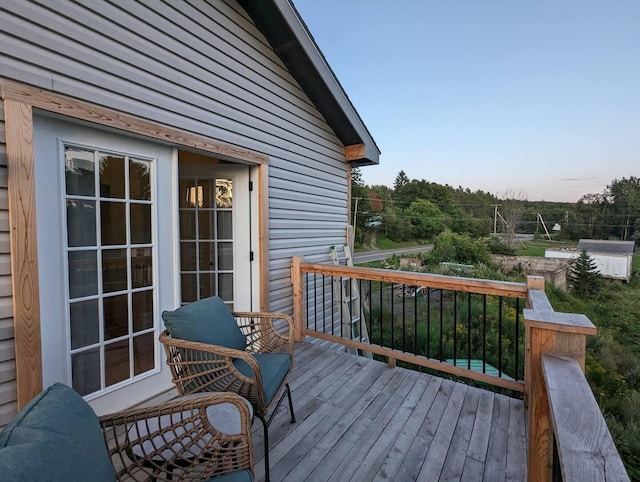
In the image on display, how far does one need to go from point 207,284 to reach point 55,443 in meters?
2.59

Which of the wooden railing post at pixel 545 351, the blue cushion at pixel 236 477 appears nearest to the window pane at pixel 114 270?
the blue cushion at pixel 236 477

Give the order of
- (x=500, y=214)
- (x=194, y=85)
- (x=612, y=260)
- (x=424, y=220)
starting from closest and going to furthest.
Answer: (x=194, y=85) → (x=612, y=260) → (x=500, y=214) → (x=424, y=220)

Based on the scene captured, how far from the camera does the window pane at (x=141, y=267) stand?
2186 mm

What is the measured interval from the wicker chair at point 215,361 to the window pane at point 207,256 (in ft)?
4.23

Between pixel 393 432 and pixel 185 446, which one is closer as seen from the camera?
pixel 185 446

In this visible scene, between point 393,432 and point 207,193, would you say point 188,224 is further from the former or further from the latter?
point 393,432

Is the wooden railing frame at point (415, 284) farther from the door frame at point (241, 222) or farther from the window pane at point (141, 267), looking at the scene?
the window pane at point (141, 267)

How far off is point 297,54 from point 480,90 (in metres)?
7.95

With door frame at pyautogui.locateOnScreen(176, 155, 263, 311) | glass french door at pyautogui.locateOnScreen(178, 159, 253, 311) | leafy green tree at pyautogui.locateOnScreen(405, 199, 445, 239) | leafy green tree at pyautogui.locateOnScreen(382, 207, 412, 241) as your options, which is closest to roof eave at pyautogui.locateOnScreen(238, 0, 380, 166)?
door frame at pyautogui.locateOnScreen(176, 155, 263, 311)

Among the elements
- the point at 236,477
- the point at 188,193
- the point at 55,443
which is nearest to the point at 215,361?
the point at 236,477

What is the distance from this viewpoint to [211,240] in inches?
127

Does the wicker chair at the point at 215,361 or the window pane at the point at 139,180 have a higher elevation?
the window pane at the point at 139,180

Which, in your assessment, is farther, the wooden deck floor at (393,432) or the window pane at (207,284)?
the window pane at (207,284)

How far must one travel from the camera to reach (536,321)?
1040mm
